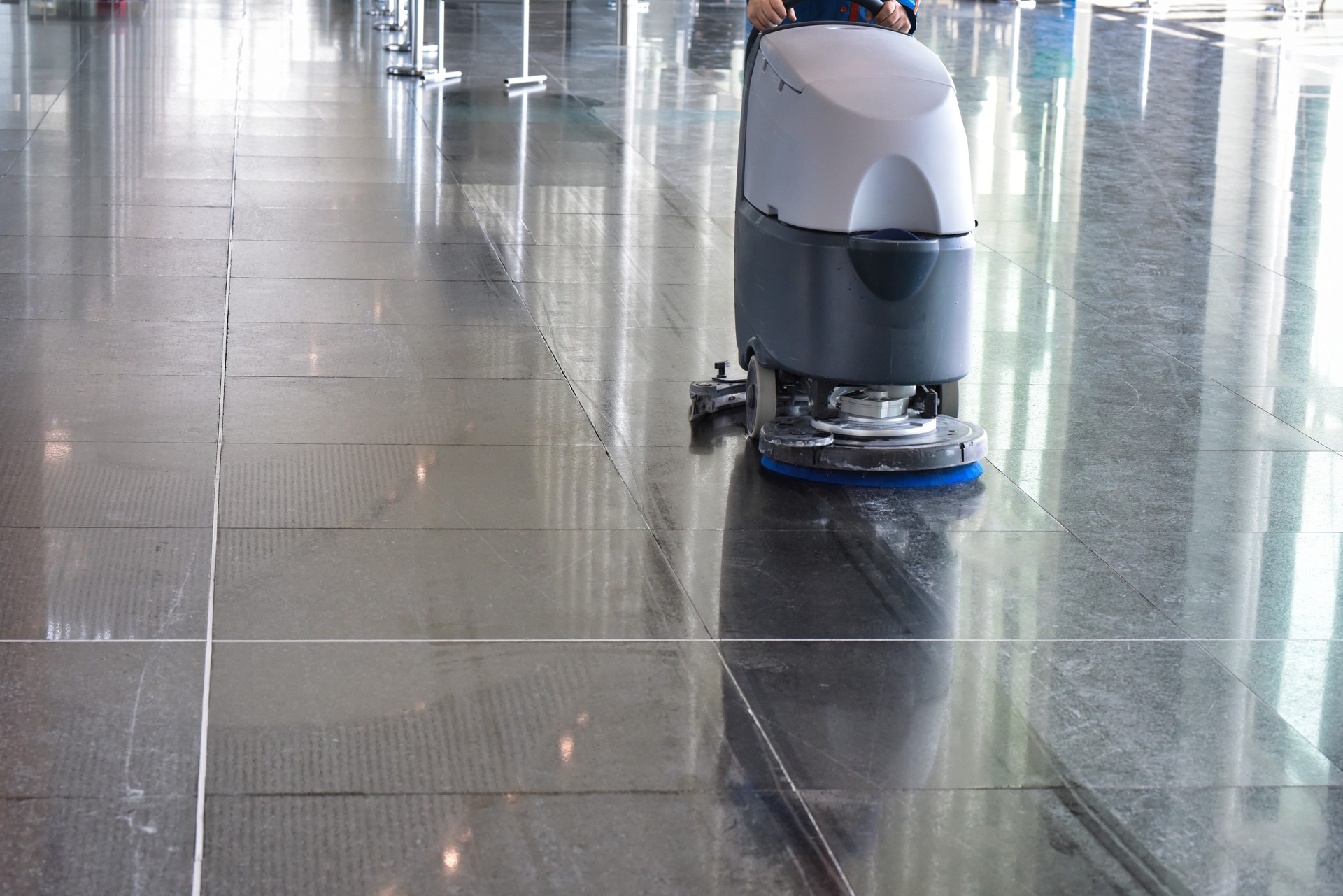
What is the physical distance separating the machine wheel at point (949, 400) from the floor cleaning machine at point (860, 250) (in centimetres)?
9

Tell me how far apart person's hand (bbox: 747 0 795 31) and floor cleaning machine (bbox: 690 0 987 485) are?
0.28 ft

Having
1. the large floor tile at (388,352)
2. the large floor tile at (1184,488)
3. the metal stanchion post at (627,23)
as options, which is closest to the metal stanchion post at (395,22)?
the metal stanchion post at (627,23)

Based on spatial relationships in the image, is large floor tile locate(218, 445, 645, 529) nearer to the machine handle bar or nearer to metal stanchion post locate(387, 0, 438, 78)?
the machine handle bar

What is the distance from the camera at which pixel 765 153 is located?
13.6 feet

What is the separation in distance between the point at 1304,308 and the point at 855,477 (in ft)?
9.14

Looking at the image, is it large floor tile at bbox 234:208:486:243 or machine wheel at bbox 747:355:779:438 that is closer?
machine wheel at bbox 747:355:779:438

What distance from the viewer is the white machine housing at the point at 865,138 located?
151 inches

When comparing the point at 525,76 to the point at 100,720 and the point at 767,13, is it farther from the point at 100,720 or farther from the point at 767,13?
the point at 100,720

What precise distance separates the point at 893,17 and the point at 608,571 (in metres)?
1.81

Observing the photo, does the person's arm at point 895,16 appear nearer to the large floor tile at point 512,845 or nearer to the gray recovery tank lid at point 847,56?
the gray recovery tank lid at point 847,56

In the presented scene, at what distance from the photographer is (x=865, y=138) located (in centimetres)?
383

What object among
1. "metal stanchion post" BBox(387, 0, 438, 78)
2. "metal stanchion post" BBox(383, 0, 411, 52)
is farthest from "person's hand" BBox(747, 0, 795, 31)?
"metal stanchion post" BBox(383, 0, 411, 52)

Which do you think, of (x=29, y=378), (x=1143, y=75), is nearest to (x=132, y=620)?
(x=29, y=378)

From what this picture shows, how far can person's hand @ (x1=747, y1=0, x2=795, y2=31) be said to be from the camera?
430 cm
